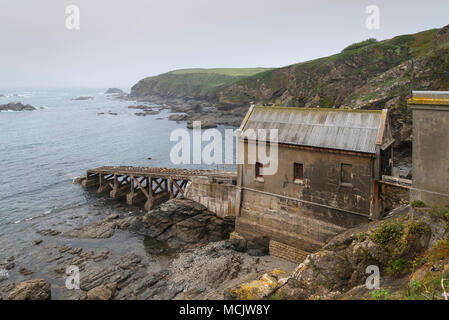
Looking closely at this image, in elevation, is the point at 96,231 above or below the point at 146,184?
below

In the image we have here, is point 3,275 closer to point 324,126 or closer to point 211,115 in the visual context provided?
point 324,126

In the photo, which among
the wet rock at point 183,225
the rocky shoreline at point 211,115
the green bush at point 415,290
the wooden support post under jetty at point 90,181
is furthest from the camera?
the rocky shoreline at point 211,115

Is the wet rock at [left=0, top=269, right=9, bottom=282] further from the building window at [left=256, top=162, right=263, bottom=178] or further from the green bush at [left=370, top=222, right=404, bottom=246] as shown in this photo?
the green bush at [left=370, top=222, right=404, bottom=246]

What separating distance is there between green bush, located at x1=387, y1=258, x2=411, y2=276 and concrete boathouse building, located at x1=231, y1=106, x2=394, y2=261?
25.0 feet

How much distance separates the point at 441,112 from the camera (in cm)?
1395

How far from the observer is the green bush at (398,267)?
12.2 m

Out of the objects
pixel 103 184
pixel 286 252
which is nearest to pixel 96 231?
pixel 103 184

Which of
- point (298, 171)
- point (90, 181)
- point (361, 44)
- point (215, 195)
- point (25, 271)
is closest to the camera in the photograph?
point (298, 171)

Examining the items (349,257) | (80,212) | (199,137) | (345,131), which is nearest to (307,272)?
(349,257)

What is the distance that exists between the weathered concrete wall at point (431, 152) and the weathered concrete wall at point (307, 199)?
16.7ft

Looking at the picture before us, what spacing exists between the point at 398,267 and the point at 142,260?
60.1 feet

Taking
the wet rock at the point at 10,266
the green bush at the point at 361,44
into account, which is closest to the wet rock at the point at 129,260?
the wet rock at the point at 10,266

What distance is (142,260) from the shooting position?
988 inches

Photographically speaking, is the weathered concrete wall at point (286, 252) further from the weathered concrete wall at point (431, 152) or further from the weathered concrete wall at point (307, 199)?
the weathered concrete wall at point (431, 152)
